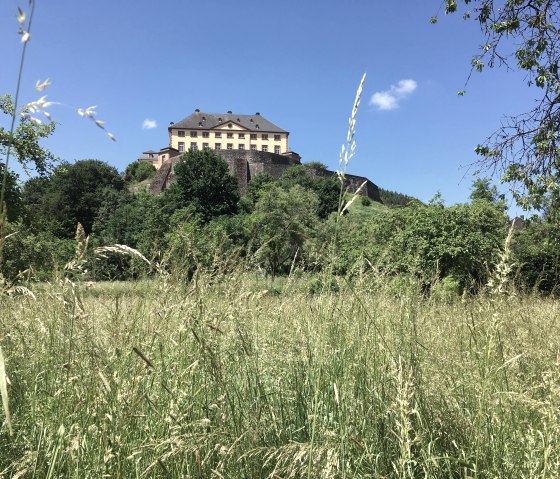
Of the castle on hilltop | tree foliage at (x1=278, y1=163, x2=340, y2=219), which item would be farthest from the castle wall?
the castle on hilltop

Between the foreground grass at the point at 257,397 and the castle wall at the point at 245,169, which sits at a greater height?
the castle wall at the point at 245,169

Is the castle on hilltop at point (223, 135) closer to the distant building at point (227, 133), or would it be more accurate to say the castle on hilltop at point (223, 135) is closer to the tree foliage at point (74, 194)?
the distant building at point (227, 133)

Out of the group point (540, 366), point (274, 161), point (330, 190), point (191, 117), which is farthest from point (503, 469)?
point (191, 117)

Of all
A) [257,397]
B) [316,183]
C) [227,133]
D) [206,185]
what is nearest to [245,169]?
[316,183]

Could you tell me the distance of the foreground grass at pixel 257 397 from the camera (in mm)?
1449

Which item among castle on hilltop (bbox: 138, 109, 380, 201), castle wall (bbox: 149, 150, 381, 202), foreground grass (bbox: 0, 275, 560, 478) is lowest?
foreground grass (bbox: 0, 275, 560, 478)

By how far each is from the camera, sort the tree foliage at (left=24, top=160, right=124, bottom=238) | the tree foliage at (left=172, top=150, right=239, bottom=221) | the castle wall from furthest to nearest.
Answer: the castle wall, the tree foliage at (left=24, top=160, right=124, bottom=238), the tree foliage at (left=172, top=150, right=239, bottom=221)

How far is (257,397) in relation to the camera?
1.78m

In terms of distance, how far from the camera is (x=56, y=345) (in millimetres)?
2092

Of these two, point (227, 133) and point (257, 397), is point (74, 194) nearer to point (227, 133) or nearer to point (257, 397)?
point (227, 133)

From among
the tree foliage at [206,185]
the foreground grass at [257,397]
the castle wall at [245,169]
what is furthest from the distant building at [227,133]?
the foreground grass at [257,397]

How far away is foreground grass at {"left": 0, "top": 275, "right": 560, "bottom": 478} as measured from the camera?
4.75 ft

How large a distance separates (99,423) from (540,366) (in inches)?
86.5

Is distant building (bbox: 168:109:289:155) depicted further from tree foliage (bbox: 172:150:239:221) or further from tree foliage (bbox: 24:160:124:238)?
tree foliage (bbox: 172:150:239:221)
